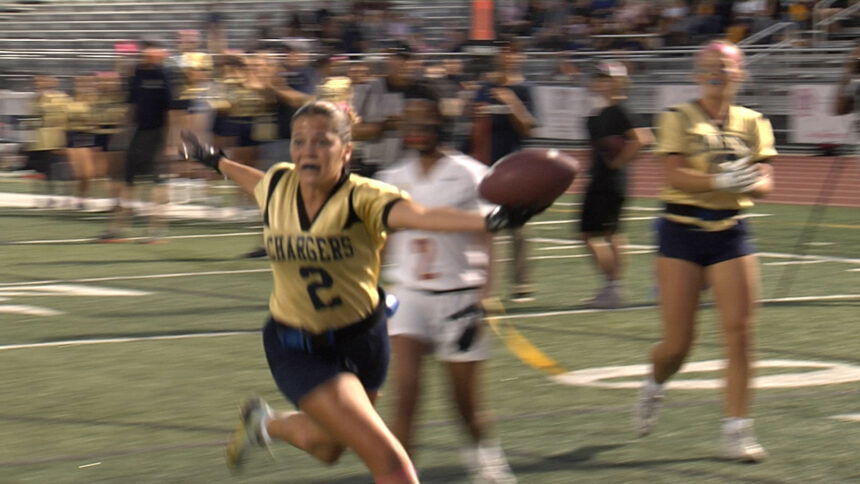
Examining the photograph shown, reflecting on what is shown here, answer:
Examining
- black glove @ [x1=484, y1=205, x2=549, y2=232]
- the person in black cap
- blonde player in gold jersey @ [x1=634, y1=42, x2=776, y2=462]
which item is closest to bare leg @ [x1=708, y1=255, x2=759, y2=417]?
blonde player in gold jersey @ [x1=634, y1=42, x2=776, y2=462]

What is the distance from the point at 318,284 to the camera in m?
4.71

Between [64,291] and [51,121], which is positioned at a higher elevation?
[64,291]

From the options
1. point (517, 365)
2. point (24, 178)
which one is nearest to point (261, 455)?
point (517, 365)

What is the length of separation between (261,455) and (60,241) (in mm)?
8825

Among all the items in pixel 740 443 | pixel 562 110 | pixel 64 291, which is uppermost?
pixel 740 443

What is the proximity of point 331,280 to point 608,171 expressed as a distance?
5575mm

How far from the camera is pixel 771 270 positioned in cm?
1167

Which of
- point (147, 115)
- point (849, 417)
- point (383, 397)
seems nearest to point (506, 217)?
point (849, 417)

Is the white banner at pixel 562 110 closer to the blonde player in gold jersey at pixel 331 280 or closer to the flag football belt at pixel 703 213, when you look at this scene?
the flag football belt at pixel 703 213

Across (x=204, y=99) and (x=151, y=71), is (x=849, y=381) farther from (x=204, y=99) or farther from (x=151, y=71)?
(x=204, y=99)

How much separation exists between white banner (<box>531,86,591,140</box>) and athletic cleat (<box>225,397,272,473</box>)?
16.9 metres

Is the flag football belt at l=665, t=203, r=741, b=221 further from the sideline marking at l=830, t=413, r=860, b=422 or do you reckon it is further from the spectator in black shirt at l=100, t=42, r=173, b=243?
the spectator in black shirt at l=100, t=42, r=173, b=243

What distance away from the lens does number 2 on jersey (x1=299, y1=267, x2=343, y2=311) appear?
470 centimetres

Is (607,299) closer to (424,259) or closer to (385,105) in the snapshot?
(385,105)
